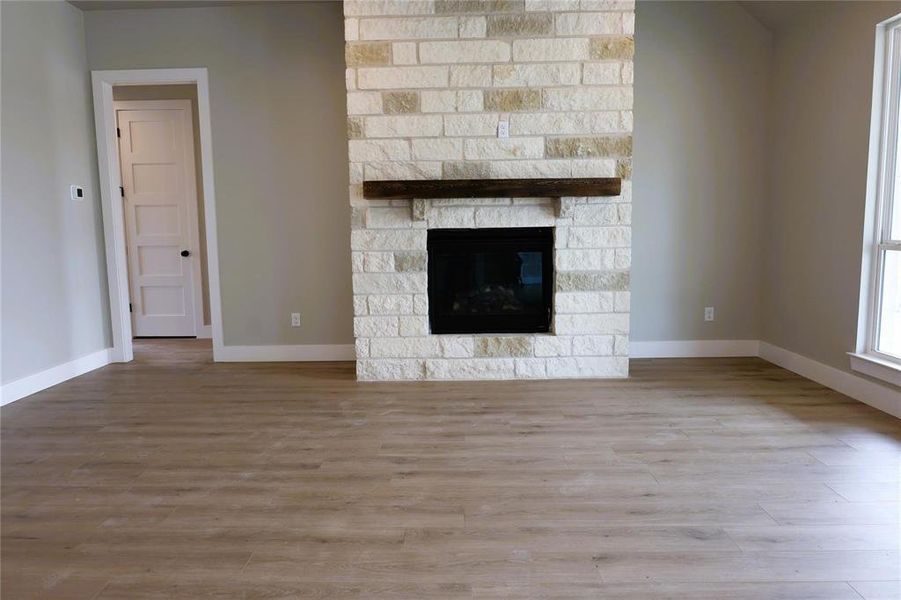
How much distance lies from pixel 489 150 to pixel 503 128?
6.7 inches

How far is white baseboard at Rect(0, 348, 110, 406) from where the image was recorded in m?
3.48

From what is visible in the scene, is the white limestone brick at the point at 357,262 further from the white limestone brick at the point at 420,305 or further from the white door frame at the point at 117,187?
the white door frame at the point at 117,187

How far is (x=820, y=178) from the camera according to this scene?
361 centimetres

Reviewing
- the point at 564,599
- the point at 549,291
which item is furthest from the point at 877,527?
the point at 549,291

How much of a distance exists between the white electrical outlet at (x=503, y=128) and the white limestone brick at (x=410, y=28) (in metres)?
0.64

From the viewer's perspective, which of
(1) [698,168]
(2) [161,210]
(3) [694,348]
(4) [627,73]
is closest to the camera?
(4) [627,73]

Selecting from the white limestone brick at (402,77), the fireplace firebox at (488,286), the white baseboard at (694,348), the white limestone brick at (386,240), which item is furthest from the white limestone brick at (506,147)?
the white baseboard at (694,348)

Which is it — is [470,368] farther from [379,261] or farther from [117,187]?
[117,187]

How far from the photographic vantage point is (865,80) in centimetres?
318

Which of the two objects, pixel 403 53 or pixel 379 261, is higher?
pixel 403 53

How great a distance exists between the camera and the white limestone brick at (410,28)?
139 inches

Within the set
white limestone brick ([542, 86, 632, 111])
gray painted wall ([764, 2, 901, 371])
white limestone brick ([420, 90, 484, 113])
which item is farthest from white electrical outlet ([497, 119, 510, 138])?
gray painted wall ([764, 2, 901, 371])

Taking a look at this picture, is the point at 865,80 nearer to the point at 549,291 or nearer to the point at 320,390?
the point at 549,291

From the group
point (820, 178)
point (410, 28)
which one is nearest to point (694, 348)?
point (820, 178)
